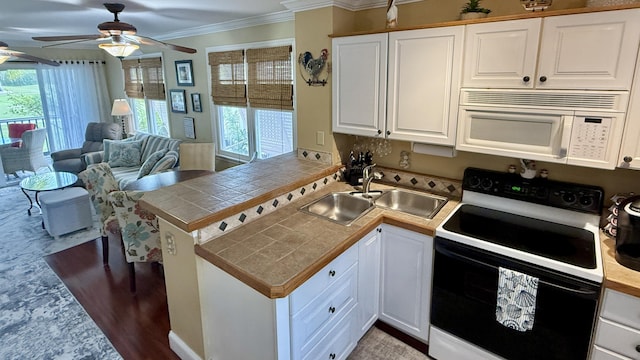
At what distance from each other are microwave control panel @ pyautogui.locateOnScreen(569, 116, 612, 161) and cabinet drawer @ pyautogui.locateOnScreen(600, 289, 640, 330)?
686 millimetres

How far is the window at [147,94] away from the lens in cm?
571

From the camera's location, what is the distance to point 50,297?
9.75 feet

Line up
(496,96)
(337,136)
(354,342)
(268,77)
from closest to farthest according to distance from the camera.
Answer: (496,96) → (354,342) → (337,136) → (268,77)

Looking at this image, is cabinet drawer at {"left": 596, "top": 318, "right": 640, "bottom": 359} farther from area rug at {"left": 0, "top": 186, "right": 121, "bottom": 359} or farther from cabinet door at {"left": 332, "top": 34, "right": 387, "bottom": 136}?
area rug at {"left": 0, "top": 186, "right": 121, "bottom": 359}

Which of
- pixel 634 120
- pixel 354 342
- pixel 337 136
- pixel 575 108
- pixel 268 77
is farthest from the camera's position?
pixel 268 77

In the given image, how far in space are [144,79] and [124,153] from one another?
1.36m

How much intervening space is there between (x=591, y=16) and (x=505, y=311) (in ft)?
5.17

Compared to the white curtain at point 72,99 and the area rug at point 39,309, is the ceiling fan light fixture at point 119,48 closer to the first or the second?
the area rug at point 39,309

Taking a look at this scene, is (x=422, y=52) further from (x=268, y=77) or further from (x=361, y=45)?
(x=268, y=77)

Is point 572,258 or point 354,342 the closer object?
point 572,258

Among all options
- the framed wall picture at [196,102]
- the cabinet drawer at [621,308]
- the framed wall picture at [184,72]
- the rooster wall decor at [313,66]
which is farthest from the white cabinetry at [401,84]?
the framed wall picture at [184,72]

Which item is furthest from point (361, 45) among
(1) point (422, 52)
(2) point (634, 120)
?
(2) point (634, 120)

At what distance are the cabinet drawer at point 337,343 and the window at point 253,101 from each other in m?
2.37

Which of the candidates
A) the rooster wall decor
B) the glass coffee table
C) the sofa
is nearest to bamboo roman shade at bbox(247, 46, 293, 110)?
the rooster wall decor
